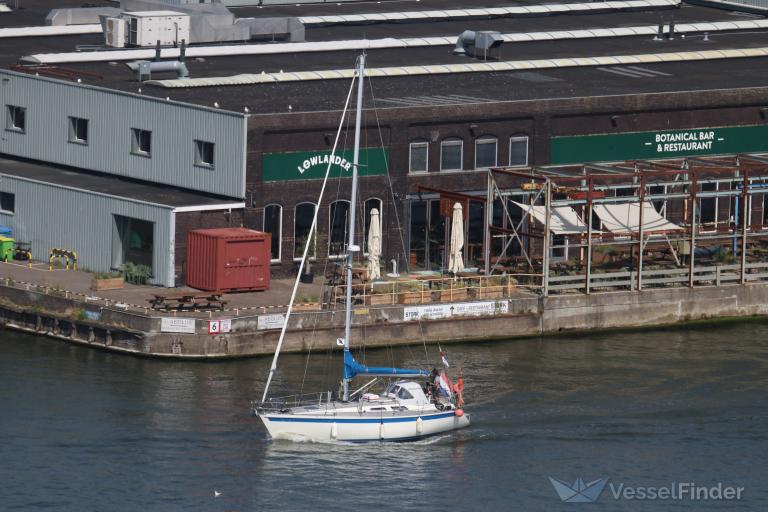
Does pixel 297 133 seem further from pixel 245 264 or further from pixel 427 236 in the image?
pixel 427 236

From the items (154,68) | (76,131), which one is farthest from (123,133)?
(154,68)

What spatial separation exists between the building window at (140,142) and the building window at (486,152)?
517 inches

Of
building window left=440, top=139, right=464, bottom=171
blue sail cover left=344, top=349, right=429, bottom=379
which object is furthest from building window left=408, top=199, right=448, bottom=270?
blue sail cover left=344, top=349, right=429, bottom=379

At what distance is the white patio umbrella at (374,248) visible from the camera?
78.6 metres

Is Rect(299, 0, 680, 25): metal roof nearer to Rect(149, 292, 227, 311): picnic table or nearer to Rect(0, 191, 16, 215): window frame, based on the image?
Rect(0, 191, 16, 215): window frame

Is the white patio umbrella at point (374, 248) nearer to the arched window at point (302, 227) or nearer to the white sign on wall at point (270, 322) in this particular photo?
the arched window at point (302, 227)

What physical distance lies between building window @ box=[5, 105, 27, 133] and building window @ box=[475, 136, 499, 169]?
1906 cm

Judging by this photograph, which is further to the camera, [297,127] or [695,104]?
[695,104]

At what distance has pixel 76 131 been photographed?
8631cm

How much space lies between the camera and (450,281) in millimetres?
79812

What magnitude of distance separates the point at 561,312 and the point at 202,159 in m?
15.0

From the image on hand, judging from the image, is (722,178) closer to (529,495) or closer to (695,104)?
A: (695,104)

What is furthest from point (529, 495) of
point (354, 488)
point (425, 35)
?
point (425, 35)

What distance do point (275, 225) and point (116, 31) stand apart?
71.0 feet
